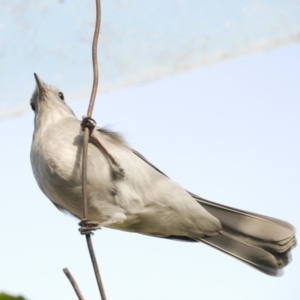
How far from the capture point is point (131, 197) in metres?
3.37

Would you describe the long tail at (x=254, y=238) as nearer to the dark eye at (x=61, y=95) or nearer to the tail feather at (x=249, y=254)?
the tail feather at (x=249, y=254)

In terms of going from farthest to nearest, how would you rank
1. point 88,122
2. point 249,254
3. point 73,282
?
point 249,254, point 88,122, point 73,282

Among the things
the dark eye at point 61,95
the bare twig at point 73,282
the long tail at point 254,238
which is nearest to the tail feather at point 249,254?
the long tail at point 254,238

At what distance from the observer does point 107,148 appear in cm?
343

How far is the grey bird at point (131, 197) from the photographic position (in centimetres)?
328

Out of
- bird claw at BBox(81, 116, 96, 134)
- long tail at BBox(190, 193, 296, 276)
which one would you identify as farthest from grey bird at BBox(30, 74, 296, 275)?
bird claw at BBox(81, 116, 96, 134)

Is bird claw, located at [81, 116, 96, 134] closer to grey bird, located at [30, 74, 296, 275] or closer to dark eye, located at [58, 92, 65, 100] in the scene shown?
grey bird, located at [30, 74, 296, 275]

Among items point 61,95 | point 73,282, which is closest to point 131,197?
point 61,95

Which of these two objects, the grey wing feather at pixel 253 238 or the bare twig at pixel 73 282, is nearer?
the bare twig at pixel 73 282

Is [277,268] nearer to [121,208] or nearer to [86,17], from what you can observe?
[121,208]

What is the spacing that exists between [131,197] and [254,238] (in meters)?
1.06

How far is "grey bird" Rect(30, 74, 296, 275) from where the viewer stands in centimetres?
328

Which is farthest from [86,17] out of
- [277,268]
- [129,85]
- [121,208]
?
[277,268]

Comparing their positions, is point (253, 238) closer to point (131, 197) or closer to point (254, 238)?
point (254, 238)
